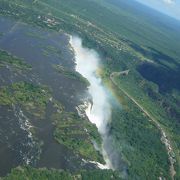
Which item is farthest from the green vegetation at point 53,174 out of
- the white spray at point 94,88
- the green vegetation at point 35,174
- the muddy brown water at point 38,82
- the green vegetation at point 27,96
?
the green vegetation at point 27,96

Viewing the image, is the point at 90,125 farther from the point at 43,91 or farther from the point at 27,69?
the point at 27,69

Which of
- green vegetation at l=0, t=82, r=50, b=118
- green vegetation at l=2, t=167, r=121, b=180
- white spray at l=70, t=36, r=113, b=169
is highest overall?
green vegetation at l=2, t=167, r=121, b=180

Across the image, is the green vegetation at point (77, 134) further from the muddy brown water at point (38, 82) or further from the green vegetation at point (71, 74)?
the green vegetation at point (71, 74)

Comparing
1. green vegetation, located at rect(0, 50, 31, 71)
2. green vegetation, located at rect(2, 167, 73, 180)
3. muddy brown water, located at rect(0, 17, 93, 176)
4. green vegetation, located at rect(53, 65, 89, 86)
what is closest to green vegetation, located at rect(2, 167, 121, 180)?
green vegetation, located at rect(2, 167, 73, 180)

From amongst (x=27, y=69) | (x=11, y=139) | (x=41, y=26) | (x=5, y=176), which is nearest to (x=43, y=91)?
(x=27, y=69)

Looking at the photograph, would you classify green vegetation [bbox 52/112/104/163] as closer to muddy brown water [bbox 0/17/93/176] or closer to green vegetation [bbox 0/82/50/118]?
muddy brown water [bbox 0/17/93/176]

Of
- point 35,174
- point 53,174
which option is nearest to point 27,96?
point 53,174
